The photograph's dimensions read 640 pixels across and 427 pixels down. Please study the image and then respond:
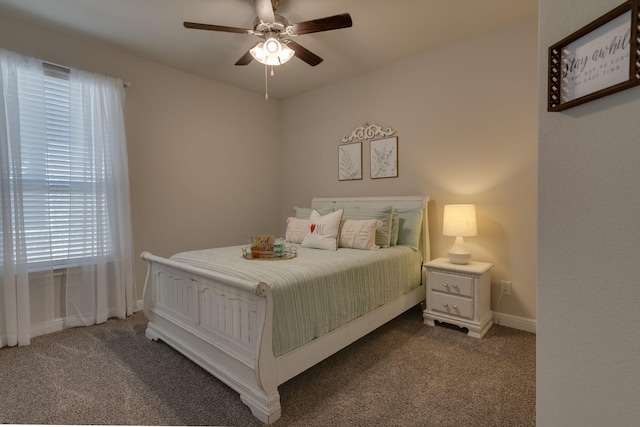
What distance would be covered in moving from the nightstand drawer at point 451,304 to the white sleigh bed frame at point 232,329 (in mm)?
394

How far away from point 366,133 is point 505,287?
7.09 feet

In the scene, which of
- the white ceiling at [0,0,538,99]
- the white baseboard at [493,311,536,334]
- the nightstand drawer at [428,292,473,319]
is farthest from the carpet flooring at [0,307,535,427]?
the white ceiling at [0,0,538,99]

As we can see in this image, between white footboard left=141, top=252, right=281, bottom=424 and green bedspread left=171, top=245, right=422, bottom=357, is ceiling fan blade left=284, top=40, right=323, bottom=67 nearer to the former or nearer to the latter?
green bedspread left=171, top=245, right=422, bottom=357

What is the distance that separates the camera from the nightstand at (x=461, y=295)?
253cm

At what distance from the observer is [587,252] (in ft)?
2.47

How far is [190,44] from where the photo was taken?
114 inches

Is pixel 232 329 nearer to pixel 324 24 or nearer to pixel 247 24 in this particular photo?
pixel 324 24

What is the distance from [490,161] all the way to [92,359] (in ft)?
11.8

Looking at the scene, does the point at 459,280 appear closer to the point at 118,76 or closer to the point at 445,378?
the point at 445,378

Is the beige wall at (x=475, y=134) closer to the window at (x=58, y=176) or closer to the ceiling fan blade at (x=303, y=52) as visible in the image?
the ceiling fan blade at (x=303, y=52)

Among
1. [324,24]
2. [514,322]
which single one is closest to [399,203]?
[514,322]

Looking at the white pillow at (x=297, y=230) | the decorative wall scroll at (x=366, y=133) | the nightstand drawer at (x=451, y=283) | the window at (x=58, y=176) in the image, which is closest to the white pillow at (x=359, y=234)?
the white pillow at (x=297, y=230)

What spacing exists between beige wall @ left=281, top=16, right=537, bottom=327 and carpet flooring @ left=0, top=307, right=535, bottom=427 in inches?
30.5

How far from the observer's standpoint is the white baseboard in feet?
8.53
